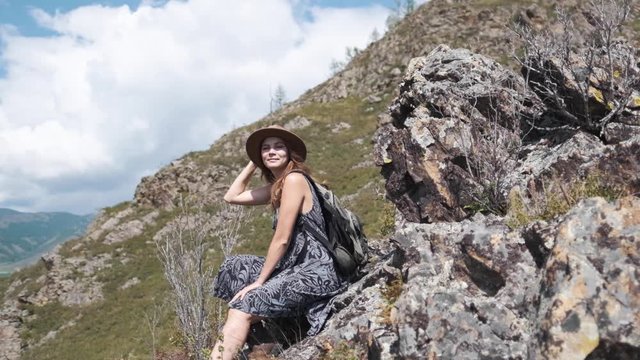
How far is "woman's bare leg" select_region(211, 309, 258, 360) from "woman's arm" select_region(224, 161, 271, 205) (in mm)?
1760

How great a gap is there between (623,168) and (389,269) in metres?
2.41

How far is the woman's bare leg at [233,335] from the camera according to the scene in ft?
17.0

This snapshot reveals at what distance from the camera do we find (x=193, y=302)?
20.3 feet

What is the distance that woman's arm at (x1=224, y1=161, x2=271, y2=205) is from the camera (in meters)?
6.61

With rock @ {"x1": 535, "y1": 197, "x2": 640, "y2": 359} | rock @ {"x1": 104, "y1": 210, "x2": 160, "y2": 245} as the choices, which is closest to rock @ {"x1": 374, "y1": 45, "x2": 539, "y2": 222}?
rock @ {"x1": 535, "y1": 197, "x2": 640, "y2": 359}

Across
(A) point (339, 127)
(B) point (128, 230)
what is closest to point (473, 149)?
(B) point (128, 230)

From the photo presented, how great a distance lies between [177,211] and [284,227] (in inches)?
1277

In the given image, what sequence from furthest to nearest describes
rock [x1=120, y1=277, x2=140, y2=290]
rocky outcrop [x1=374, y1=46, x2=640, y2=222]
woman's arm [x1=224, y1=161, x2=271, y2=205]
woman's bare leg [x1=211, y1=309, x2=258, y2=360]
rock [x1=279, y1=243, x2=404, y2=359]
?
rock [x1=120, y1=277, x2=140, y2=290], woman's arm [x1=224, y1=161, x2=271, y2=205], rocky outcrop [x1=374, y1=46, x2=640, y2=222], woman's bare leg [x1=211, y1=309, x2=258, y2=360], rock [x1=279, y1=243, x2=404, y2=359]

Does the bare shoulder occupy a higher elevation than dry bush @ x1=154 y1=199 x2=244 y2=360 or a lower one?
higher

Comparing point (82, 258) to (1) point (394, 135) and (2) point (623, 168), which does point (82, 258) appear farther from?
(2) point (623, 168)

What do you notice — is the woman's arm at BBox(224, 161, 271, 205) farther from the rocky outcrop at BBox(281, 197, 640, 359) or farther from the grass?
the grass

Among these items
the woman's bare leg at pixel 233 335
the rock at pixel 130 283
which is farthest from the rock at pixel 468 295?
the rock at pixel 130 283

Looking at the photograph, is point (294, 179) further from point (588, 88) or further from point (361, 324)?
point (588, 88)

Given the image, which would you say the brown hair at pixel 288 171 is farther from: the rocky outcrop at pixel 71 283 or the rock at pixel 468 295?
the rocky outcrop at pixel 71 283
